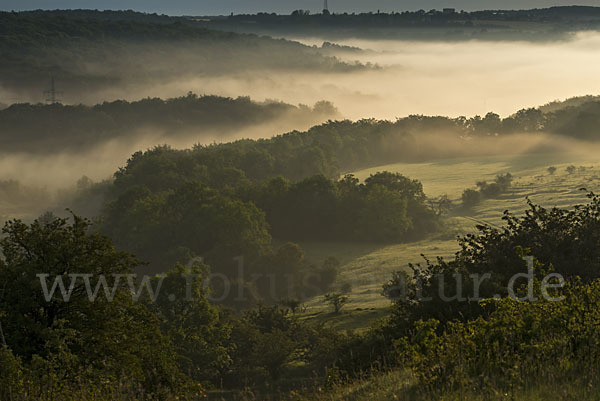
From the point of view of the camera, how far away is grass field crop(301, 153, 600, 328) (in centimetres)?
6100

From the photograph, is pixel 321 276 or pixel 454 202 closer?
pixel 321 276

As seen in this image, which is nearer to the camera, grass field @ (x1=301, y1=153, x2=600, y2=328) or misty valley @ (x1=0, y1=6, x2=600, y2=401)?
misty valley @ (x1=0, y1=6, x2=600, y2=401)

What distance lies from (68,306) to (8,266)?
2114 millimetres

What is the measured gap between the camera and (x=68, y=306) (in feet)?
53.3

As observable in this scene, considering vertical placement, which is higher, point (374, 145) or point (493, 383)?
point (374, 145)

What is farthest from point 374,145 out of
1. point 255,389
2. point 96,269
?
point 96,269

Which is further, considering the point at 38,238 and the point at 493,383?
the point at 38,238

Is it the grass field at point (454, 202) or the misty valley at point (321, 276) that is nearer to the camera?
the misty valley at point (321, 276)

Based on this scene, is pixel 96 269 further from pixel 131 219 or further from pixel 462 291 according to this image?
pixel 131 219

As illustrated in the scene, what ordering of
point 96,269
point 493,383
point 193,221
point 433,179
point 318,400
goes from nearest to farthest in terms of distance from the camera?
point 493,383 < point 318,400 < point 96,269 < point 193,221 < point 433,179

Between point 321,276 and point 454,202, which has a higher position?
point 454,202

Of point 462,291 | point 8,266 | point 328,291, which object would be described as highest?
point 8,266

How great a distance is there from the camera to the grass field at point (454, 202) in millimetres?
61000

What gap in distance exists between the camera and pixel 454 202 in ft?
→ 351
